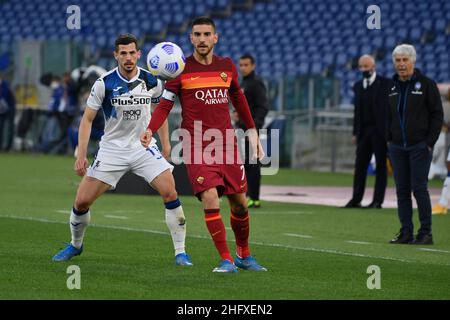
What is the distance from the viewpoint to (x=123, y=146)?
11594mm

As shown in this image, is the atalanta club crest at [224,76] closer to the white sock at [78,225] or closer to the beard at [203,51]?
the beard at [203,51]

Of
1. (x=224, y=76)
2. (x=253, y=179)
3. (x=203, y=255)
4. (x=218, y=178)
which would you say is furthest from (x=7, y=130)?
(x=218, y=178)

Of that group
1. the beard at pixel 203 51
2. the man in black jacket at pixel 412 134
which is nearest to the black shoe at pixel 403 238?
the man in black jacket at pixel 412 134

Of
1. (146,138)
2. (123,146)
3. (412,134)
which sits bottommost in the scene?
(412,134)

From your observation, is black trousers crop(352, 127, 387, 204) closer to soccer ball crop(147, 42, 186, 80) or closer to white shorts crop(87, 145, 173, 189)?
white shorts crop(87, 145, 173, 189)

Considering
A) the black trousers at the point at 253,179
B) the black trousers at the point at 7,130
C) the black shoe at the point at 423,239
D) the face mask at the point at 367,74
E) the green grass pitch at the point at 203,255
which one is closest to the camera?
the green grass pitch at the point at 203,255

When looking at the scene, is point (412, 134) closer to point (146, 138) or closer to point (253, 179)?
point (146, 138)

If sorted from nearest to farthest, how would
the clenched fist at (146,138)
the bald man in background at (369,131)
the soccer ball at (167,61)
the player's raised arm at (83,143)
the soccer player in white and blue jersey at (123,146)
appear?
the clenched fist at (146,138) < the soccer ball at (167,61) < the player's raised arm at (83,143) < the soccer player in white and blue jersey at (123,146) < the bald man in background at (369,131)

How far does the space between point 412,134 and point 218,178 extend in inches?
144

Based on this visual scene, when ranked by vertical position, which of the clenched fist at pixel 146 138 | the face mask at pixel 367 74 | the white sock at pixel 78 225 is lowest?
the white sock at pixel 78 225

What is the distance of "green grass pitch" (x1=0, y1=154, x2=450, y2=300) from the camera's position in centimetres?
966

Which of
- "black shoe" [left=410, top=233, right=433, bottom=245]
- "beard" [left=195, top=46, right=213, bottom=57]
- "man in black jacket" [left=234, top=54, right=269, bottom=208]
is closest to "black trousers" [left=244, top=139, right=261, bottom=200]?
"man in black jacket" [left=234, top=54, right=269, bottom=208]

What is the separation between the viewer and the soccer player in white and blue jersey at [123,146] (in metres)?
11.4
